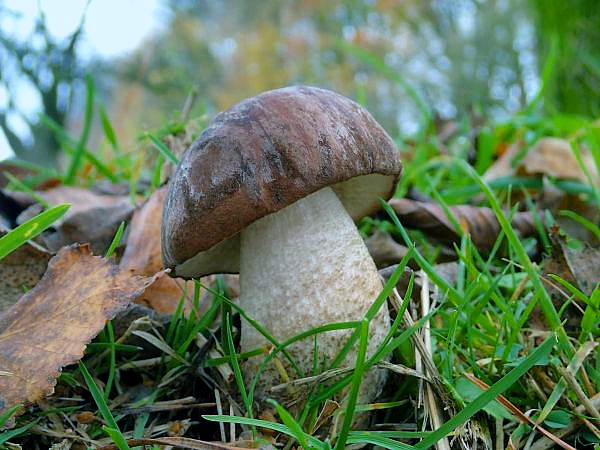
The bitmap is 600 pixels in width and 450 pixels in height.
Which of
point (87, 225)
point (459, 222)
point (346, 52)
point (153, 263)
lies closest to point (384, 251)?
point (459, 222)

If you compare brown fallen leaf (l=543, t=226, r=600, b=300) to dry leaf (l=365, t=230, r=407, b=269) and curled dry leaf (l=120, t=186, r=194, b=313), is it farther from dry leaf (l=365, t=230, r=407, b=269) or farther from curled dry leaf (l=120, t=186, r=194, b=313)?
curled dry leaf (l=120, t=186, r=194, b=313)

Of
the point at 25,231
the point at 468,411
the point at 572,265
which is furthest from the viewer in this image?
the point at 572,265

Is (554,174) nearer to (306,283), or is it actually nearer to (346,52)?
(306,283)

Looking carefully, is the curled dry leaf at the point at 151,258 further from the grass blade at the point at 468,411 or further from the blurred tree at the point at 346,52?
the blurred tree at the point at 346,52

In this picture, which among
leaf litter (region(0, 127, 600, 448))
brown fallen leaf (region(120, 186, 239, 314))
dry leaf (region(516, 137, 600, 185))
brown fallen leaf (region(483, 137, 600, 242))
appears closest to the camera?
leaf litter (region(0, 127, 600, 448))

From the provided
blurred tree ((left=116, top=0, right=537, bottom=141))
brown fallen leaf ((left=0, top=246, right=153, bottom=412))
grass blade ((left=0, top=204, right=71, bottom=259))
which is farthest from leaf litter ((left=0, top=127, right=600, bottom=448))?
blurred tree ((left=116, top=0, right=537, bottom=141))

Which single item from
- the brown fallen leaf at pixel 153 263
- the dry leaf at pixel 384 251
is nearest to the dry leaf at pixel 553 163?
the dry leaf at pixel 384 251

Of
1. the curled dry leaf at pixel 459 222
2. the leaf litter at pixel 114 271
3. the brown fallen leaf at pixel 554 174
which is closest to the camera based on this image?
the leaf litter at pixel 114 271
